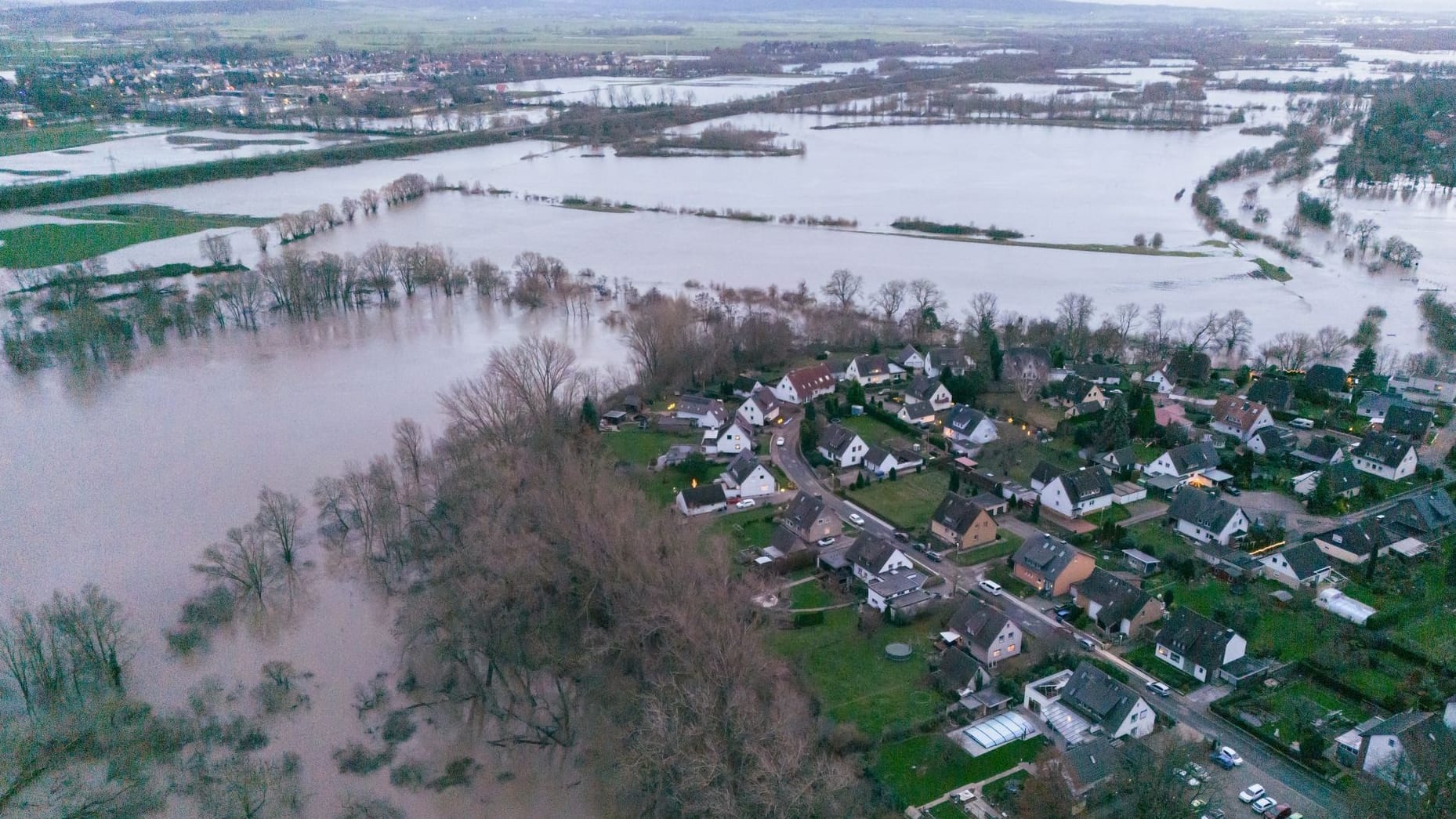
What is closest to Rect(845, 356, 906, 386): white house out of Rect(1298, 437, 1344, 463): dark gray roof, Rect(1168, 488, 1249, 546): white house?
Rect(1168, 488, 1249, 546): white house

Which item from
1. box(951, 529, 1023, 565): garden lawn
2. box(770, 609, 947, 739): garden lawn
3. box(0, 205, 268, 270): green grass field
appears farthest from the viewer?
box(0, 205, 268, 270): green grass field

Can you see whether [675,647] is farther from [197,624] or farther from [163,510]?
[163,510]

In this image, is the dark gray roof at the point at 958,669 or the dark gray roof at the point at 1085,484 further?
the dark gray roof at the point at 1085,484

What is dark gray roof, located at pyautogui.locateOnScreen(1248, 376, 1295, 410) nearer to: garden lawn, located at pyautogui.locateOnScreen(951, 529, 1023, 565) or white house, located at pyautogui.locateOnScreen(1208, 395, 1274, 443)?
white house, located at pyautogui.locateOnScreen(1208, 395, 1274, 443)

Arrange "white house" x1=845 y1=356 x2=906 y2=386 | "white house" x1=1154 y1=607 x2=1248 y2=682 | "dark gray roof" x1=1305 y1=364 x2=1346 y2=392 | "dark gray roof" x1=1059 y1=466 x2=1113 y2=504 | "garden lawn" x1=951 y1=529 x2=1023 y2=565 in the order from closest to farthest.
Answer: "white house" x1=1154 y1=607 x2=1248 y2=682 < "garden lawn" x1=951 y1=529 x2=1023 y2=565 < "dark gray roof" x1=1059 y1=466 x2=1113 y2=504 < "dark gray roof" x1=1305 y1=364 x2=1346 y2=392 < "white house" x1=845 y1=356 x2=906 y2=386

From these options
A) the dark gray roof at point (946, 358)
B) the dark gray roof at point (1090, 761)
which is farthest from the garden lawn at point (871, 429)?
the dark gray roof at point (1090, 761)

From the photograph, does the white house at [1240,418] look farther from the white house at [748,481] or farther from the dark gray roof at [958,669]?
the dark gray roof at [958,669]
